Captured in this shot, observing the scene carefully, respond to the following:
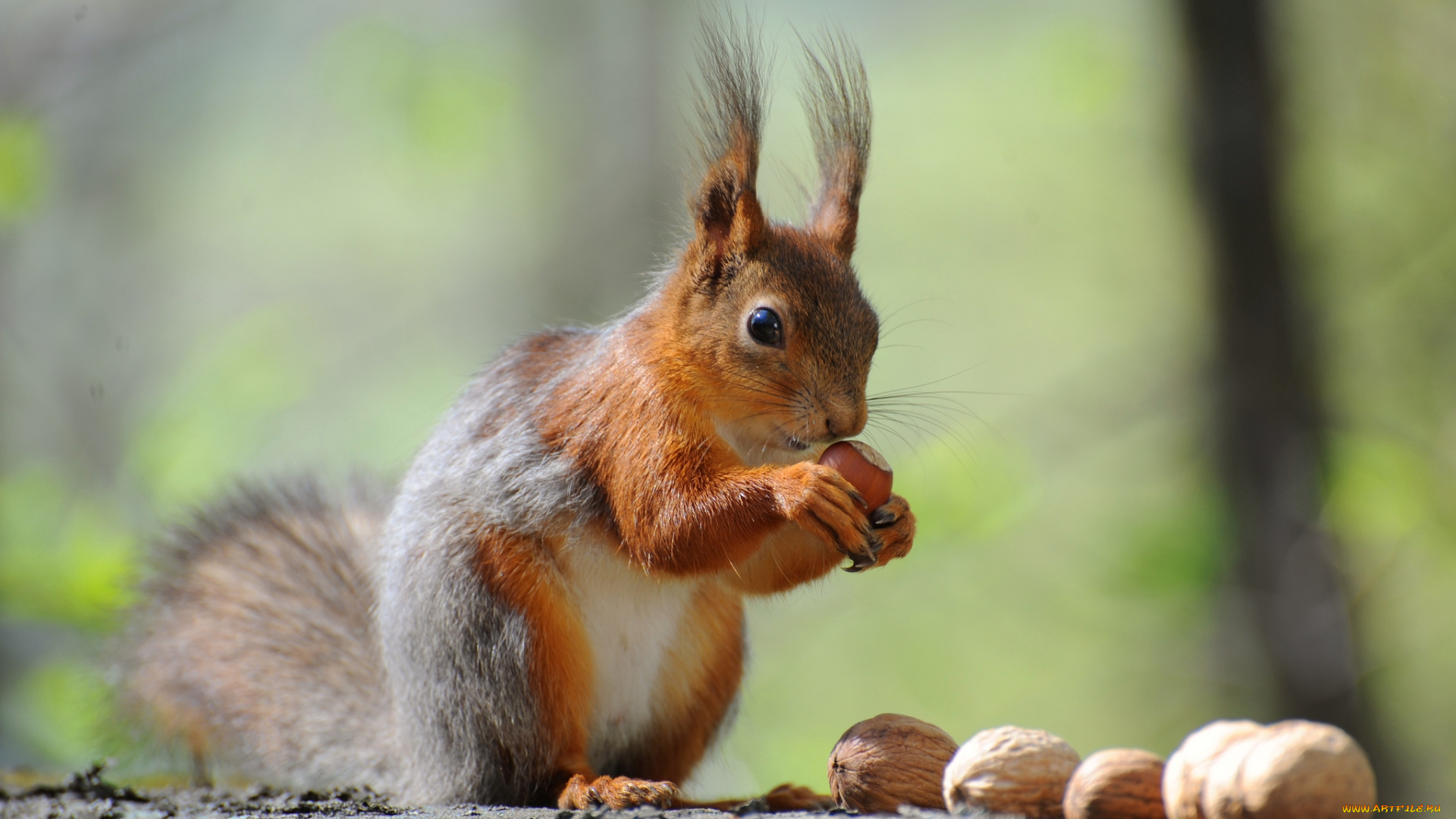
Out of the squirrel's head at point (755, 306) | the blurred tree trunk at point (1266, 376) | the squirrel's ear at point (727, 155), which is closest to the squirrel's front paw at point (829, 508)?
the squirrel's head at point (755, 306)

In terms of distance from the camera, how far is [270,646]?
192 cm

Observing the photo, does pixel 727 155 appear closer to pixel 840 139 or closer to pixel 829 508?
pixel 840 139

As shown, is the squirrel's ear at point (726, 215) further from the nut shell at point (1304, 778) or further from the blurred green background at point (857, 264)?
the blurred green background at point (857, 264)

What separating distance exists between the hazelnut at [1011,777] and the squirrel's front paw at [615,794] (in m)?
0.37

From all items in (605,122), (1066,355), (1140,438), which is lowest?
(1140,438)

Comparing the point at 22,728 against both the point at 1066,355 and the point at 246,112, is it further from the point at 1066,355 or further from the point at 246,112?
the point at 1066,355

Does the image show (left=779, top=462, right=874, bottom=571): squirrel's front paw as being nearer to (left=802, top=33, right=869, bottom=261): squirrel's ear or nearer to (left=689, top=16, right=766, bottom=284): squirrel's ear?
(left=689, top=16, right=766, bottom=284): squirrel's ear

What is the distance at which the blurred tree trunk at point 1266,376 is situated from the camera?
9.42ft

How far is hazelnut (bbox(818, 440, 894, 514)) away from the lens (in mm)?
1355

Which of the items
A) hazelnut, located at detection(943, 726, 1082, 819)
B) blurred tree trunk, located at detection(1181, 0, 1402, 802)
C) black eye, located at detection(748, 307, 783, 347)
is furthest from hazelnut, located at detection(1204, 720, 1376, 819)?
blurred tree trunk, located at detection(1181, 0, 1402, 802)

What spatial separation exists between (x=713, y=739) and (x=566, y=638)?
1.47ft

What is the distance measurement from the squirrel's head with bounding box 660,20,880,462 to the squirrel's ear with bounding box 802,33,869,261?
0.09 feet

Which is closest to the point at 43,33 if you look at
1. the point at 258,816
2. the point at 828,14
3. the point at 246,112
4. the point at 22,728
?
the point at 246,112

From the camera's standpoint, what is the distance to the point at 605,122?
14.9ft
